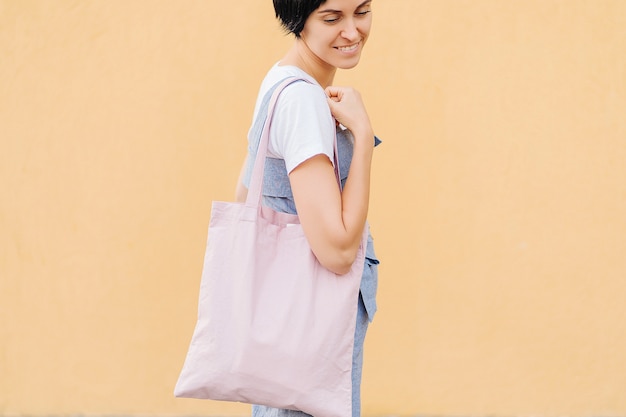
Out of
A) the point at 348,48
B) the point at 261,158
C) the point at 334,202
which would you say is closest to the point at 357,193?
the point at 334,202

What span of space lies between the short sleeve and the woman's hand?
34mm

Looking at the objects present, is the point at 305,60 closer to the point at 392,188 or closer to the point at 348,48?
the point at 348,48

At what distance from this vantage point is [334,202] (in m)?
1.44

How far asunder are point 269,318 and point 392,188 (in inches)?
59.2

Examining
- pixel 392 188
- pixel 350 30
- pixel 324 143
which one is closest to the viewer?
pixel 324 143

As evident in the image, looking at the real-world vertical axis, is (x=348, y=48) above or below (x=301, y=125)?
above

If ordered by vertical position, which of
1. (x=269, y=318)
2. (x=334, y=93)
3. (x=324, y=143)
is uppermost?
(x=334, y=93)

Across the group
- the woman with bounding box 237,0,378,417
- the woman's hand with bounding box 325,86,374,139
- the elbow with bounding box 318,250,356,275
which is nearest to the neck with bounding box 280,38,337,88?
the woman with bounding box 237,0,378,417

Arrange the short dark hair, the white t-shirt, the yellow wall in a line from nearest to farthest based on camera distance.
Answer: the white t-shirt < the short dark hair < the yellow wall

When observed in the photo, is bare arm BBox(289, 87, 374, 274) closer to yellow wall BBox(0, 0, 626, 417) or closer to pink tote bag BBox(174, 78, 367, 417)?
pink tote bag BBox(174, 78, 367, 417)

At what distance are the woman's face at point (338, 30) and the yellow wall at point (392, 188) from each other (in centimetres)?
128

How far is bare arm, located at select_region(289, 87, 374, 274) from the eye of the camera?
144 centimetres

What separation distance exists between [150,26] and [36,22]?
1.34 feet

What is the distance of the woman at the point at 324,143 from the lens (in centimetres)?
144
